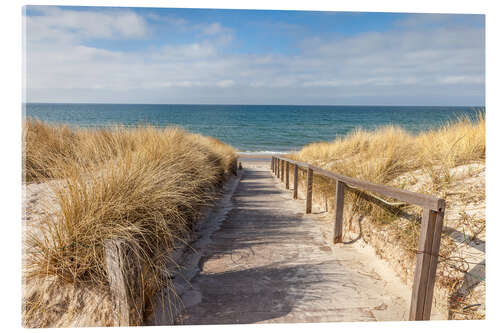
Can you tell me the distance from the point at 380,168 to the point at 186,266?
294cm

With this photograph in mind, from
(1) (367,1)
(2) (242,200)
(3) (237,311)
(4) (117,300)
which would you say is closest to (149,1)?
(1) (367,1)

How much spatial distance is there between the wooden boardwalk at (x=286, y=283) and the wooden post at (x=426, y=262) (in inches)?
14.8

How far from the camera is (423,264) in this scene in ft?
5.64

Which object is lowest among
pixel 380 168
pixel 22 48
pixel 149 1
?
pixel 380 168

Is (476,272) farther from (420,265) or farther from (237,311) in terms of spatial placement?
(237,311)

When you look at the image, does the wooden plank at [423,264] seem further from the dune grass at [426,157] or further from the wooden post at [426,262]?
the dune grass at [426,157]

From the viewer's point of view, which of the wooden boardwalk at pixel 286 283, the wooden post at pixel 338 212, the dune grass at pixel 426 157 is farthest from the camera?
the dune grass at pixel 426 157

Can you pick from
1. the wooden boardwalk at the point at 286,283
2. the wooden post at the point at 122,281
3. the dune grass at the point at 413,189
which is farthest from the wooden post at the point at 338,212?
the wooden post at the point at 122,281

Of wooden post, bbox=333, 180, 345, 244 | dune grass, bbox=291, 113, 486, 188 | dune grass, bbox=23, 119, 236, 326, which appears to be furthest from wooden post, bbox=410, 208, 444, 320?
dune grass, bbox=291, 113, 486, 188

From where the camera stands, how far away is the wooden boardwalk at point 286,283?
6.93ft

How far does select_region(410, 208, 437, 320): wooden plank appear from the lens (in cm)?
170

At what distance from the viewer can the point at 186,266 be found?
2.85 meters

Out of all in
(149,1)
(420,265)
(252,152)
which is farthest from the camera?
(252,152)

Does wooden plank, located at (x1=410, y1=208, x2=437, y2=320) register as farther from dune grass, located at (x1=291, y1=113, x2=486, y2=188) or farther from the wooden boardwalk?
dune grass, located at (x1=291, y1=113, x2=486, y2=188)
